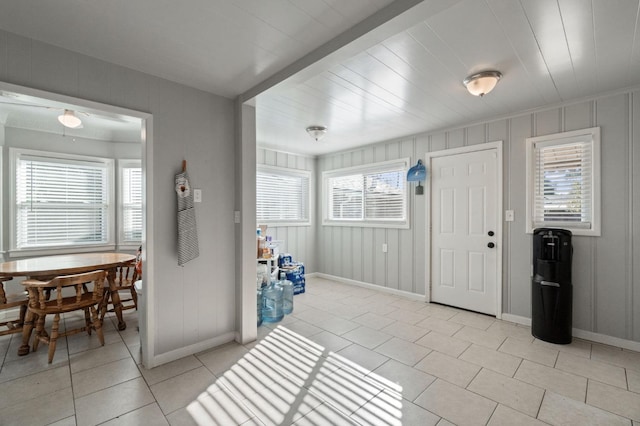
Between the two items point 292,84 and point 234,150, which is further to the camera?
point 234,150

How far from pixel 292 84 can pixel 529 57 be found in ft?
6.08

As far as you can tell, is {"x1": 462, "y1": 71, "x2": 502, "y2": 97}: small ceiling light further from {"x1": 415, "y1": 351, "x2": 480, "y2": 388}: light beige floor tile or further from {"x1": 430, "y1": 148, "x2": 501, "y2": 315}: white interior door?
{"x1": 415, "y1": 351, "x2": 480, "y2": 388}: light beige floor tile

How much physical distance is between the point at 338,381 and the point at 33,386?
2.28 m

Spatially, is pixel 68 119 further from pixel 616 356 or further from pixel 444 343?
pixel 616 356

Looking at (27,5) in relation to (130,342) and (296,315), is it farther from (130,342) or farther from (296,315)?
(296,315)

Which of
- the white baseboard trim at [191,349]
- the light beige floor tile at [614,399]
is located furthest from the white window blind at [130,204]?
the light beige floor tile at [614,399]

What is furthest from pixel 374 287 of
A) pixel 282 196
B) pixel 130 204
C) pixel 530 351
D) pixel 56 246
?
pixel 56 246

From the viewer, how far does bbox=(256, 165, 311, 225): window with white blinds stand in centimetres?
508

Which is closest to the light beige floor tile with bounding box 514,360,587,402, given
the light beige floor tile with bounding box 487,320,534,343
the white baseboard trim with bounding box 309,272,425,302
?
the light beige floor tile with bounding box 487,320,534,343

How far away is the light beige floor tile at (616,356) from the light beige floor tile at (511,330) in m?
0.50

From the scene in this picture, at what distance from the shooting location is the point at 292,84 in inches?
95.0

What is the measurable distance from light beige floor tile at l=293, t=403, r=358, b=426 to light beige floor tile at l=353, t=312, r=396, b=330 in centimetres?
148

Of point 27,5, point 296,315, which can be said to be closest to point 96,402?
point 296,315

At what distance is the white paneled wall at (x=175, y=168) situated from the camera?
2.06 m
